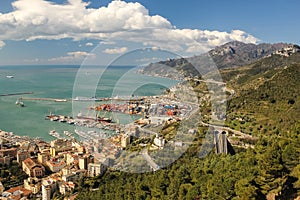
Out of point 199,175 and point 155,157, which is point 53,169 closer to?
point 155,157

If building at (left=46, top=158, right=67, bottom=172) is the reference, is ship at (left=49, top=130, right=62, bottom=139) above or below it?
above

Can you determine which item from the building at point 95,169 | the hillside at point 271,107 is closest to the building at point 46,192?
the building at point 95,169

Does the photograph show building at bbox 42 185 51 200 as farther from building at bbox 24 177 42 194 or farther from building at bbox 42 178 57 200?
building at bbox 24 177 42 194

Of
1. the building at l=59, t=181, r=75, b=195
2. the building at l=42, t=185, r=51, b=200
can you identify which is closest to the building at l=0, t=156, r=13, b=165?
the building at l=42, t=185, r=51, b=200

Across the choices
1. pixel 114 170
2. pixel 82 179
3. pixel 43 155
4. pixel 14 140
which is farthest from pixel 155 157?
pixel 14 140

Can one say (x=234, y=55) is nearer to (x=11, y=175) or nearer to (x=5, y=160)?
(x=5, y=160)

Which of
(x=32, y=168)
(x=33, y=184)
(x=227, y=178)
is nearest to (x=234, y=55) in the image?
(x=32, y=168)
